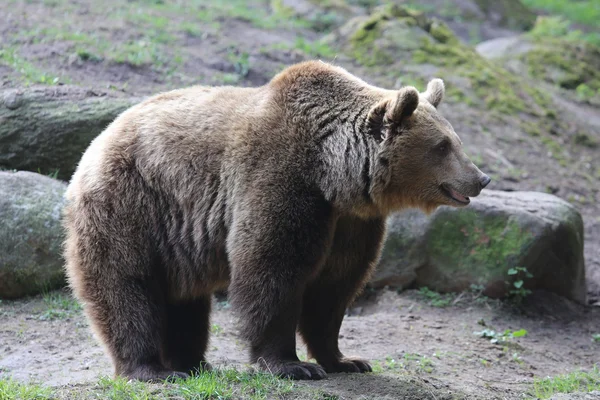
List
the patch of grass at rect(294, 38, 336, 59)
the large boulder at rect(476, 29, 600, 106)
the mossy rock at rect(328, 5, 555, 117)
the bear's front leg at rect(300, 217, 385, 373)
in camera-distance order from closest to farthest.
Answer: the bear's front leg at rect(300, 217, 385, 373), the mossy rock at rect(328, 5, 555, 117), the patch of grass at rect(294, 38, 336, 59), the large boulder at rect(476, 29, 600, 106)

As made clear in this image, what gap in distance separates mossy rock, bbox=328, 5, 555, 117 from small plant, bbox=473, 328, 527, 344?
517cm

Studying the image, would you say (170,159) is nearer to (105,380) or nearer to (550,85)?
(105,380)

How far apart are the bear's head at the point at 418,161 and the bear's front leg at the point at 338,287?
0.37 metres

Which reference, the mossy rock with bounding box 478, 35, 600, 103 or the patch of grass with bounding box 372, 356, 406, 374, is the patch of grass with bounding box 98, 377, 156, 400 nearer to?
the patch of grass with bounding box 372, 356, 406, 374

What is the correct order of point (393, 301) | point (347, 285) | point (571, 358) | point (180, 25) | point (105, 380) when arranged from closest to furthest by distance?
point (105, 380) < point (347, 285) < point (571, 358) < point (393, 301) < point (180, 25)

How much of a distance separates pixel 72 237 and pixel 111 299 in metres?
0.62

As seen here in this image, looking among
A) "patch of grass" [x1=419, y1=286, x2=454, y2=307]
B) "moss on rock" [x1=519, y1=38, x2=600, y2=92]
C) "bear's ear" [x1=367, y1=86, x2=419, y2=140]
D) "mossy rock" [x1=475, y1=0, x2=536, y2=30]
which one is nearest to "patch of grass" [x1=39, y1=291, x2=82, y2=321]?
"patch of grass" [x1=419, y1=286, x2=454, y2=307]

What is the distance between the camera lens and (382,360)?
7176 mm

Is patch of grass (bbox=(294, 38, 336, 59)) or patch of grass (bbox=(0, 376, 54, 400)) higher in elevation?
patch of grass (bbox=(294, 38, 336, 59))

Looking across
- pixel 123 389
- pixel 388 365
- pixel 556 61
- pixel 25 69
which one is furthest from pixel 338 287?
pixel 556 61

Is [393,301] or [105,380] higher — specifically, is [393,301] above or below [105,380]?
below

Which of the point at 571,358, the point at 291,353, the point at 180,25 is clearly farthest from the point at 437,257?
the point at 180,25

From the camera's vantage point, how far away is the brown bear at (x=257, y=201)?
554cm

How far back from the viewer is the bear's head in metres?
5.63
